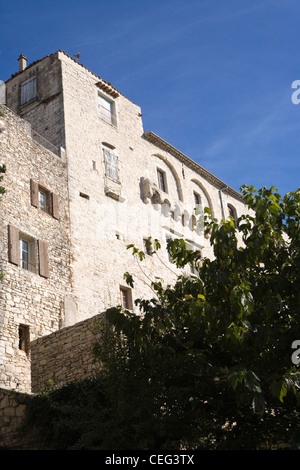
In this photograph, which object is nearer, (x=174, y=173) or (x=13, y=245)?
(x=13, y=245)

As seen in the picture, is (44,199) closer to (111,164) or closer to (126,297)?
(126,297)

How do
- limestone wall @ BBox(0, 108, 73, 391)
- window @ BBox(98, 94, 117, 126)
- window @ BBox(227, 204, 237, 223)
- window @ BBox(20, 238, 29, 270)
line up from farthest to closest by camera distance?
window @ BBox(227, 204, 237, 223), window @ BBox(98, 94, 117, 126), window @ BBox(20, 238, 29, 270), limestone wall @ BBox(0, 108, 73, 391)

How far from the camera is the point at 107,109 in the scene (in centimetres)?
2788

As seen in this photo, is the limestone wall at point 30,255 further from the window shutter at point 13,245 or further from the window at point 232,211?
the window at point 232,211

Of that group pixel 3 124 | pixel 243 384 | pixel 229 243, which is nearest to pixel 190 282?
pixel 229 243

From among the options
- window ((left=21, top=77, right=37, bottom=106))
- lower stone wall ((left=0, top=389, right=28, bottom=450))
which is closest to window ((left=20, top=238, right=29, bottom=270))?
lower stone wall ((left=0, top=389, right=28, bottom=450))

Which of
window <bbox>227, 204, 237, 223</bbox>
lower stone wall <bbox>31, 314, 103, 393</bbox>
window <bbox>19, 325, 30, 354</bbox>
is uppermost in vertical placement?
window <bbox>227, 204, 237, 223</bbox>

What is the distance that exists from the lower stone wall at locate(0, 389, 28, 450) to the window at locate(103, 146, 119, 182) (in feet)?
44.3

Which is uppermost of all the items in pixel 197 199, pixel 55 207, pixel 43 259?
pixel 197 199

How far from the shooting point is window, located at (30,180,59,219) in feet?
68.2

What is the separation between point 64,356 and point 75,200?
7688 millimetres

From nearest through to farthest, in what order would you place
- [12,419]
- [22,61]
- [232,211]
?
[12,419], [22,61], [232,211]

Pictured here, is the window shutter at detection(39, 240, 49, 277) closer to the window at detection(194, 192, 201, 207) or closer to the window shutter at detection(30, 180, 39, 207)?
the window shutter at detection(30, 180, 39, 207)

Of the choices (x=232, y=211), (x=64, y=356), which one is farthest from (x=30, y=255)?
(x=232, y=211)
